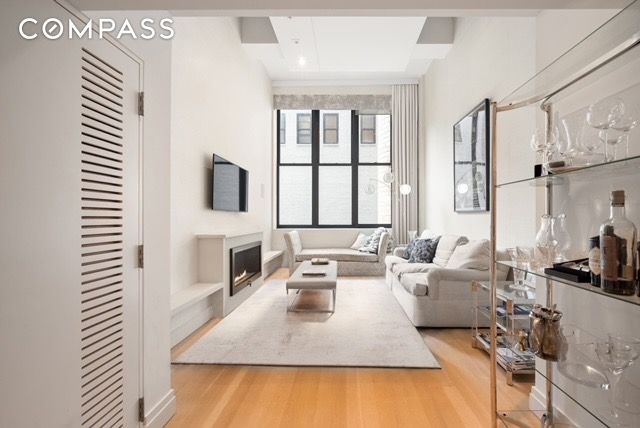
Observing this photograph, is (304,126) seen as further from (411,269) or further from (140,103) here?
(140,103)

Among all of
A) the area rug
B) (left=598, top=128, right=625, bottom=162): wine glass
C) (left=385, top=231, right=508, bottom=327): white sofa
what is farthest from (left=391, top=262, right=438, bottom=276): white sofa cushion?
(left=598, top=128, right=625, bottom=162): wine glass

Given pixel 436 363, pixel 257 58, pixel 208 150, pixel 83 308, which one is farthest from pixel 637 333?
pixel 257 58

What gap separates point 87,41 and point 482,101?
4.14 meters

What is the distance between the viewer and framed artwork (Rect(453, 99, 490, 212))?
420 cm

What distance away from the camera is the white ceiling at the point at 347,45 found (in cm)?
458

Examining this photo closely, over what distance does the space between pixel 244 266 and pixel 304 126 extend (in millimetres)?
3971

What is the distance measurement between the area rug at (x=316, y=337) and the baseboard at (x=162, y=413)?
0.71m

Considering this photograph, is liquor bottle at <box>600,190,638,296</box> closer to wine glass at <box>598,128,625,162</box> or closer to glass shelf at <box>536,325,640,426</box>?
wine glass at <box>598,128,625,162</box>

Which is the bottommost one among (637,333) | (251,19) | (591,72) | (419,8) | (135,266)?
(637,333)

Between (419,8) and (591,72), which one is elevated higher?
(419,8)

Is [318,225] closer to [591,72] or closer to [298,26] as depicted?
[298,26]

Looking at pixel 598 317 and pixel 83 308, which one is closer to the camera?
pixel 83 308

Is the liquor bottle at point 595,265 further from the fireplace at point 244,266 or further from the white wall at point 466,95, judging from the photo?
the fireplace at point 244,266

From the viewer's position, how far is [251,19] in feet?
18.0
